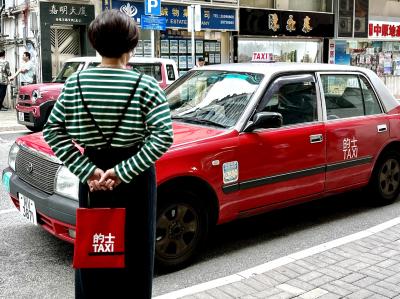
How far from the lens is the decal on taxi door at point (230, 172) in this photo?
4.31 meters

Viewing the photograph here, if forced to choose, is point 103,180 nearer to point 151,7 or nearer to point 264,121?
point 264,121

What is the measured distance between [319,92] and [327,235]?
135 cm

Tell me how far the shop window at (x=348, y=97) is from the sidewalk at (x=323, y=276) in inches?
54.0

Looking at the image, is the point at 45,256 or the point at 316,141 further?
the point at 316,141

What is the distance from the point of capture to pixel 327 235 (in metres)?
5.02

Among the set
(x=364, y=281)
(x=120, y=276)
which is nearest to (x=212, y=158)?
(x=364, y=281)

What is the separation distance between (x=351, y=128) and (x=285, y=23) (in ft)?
58.8

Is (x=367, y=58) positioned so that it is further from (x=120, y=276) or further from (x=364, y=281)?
(x=120, y=276)

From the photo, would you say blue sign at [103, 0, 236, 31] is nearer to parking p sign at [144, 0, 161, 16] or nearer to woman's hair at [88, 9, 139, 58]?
parking p sign at [144, 0, 161, 16]

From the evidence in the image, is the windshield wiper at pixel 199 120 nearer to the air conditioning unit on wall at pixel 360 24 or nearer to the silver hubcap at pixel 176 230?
the silver hubcap at pixel 176 230

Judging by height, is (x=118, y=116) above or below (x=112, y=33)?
below

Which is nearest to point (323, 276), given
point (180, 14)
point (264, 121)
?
point (264, 121)

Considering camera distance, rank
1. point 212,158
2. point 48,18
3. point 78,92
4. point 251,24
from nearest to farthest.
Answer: point 78,92 < point 212,158 < point 48,18 < point 251,24

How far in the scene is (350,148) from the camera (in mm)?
5395
